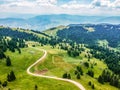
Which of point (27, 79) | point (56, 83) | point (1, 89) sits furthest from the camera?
point (27, 79)

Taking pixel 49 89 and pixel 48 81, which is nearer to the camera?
pixel 49 89

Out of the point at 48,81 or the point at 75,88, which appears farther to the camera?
the point at 48,81

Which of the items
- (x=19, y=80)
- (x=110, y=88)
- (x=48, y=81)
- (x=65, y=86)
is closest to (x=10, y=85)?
(x=19, y=80)

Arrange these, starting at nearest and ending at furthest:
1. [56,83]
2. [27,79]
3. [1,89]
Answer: [1,89] < [56,83] < [27,79]

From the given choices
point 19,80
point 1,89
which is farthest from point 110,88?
point 1,89

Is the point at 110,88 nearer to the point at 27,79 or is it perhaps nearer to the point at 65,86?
the point at 65,86

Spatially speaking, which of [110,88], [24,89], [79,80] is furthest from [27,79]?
[110,88]

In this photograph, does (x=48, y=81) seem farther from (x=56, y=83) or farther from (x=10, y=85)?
(x=10, y=85)
